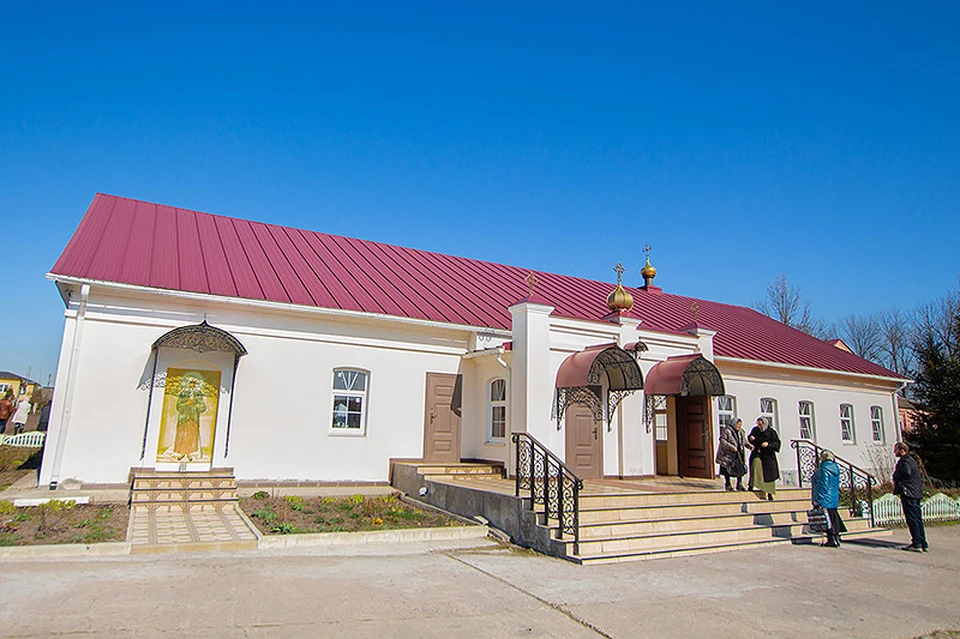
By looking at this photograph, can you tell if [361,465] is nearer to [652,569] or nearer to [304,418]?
[304,418]

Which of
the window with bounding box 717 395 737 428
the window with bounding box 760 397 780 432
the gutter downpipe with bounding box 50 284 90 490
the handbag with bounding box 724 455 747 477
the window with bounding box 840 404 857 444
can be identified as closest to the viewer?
the gutter downpipe with bounding box 50 284 90 490

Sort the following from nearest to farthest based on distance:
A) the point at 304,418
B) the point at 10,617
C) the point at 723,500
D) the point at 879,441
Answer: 1. the point at 10,617
2. the point at 723,500
3. the point at 304,418
4. the point at 879,441

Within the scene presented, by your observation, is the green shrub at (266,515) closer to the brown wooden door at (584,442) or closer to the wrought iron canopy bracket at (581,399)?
the wrought iron canopy bracket at (581,399)

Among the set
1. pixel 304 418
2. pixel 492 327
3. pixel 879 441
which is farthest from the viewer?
pixel 879 441

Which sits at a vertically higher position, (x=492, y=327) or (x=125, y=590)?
(x=492, y=327)

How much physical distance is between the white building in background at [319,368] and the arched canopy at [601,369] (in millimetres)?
44

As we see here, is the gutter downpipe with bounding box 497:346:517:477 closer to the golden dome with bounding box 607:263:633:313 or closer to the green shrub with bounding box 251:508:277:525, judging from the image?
the golden dome with bounding box 607:263:633:313

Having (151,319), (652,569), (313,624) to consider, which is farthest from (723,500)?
(151,319)

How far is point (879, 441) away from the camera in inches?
869

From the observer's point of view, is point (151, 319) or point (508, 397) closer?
point (151, 319)

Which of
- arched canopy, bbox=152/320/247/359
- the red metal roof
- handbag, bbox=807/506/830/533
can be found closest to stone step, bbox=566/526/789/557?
handbag, bbox=807/506/830/533

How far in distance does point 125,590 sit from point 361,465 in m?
7.62

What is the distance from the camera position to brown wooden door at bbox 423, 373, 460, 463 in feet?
47.0

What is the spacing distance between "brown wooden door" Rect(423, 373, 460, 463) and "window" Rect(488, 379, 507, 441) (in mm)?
820
